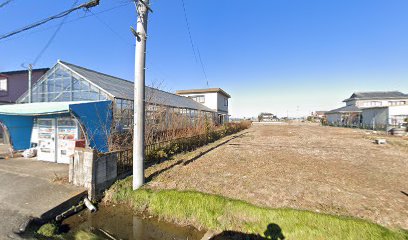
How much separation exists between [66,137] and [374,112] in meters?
38.5

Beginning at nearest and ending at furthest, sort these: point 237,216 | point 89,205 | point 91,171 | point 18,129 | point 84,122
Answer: point 237,216, point 89,205, point 91,171, point 84,122, point 18,129

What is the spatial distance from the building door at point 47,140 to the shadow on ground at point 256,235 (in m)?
8.92

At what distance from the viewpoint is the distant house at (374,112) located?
2667cm

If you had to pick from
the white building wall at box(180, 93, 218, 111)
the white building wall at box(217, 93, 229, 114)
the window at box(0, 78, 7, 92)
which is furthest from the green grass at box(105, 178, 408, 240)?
the white building wall at box(217, 93, 229, 114)

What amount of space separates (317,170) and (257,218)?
15.6 feet

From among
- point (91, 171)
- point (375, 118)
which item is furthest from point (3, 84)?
point (375, 118)

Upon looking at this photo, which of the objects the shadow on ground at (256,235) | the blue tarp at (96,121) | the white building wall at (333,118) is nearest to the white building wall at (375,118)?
the white building wall at (333,118)

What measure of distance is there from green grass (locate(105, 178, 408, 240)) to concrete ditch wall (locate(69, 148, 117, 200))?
0.41 m

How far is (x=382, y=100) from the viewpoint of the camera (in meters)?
46.5

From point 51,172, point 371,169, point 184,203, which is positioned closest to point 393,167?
point 371,169

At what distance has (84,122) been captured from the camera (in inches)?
320

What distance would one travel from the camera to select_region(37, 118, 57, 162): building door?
31.5 feet

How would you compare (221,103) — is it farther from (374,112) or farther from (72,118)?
(72,118)

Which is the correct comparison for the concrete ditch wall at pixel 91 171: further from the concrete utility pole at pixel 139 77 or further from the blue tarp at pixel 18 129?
the blue tarp at pixel 18 129
